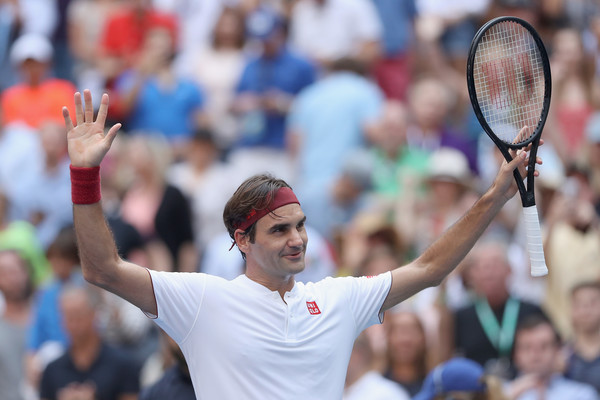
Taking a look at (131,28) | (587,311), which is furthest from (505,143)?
(131,28)

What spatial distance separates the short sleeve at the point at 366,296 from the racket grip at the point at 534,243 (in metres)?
0.60

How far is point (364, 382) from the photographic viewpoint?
7770 mm

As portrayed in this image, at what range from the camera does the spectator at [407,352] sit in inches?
327

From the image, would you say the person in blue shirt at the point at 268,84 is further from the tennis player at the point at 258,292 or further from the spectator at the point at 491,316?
→ the tennis player at the point at 258,292

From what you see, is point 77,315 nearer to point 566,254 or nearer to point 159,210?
point 159,210

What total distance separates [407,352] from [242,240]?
3.56 meters

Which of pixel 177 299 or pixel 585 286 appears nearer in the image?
pixel 177 299

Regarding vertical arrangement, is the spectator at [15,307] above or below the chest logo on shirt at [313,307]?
below

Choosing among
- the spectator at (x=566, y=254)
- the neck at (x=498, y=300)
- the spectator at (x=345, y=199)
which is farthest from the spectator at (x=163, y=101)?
the neck at (x=498, y=300)

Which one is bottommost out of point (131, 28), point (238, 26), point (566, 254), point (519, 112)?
point (566, 254)

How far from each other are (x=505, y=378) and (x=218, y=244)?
9.74ft

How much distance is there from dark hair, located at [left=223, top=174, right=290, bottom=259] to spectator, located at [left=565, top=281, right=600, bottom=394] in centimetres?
369

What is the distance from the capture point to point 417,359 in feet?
27.5

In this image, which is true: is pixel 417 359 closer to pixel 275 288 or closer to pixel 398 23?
pixel 275 288
